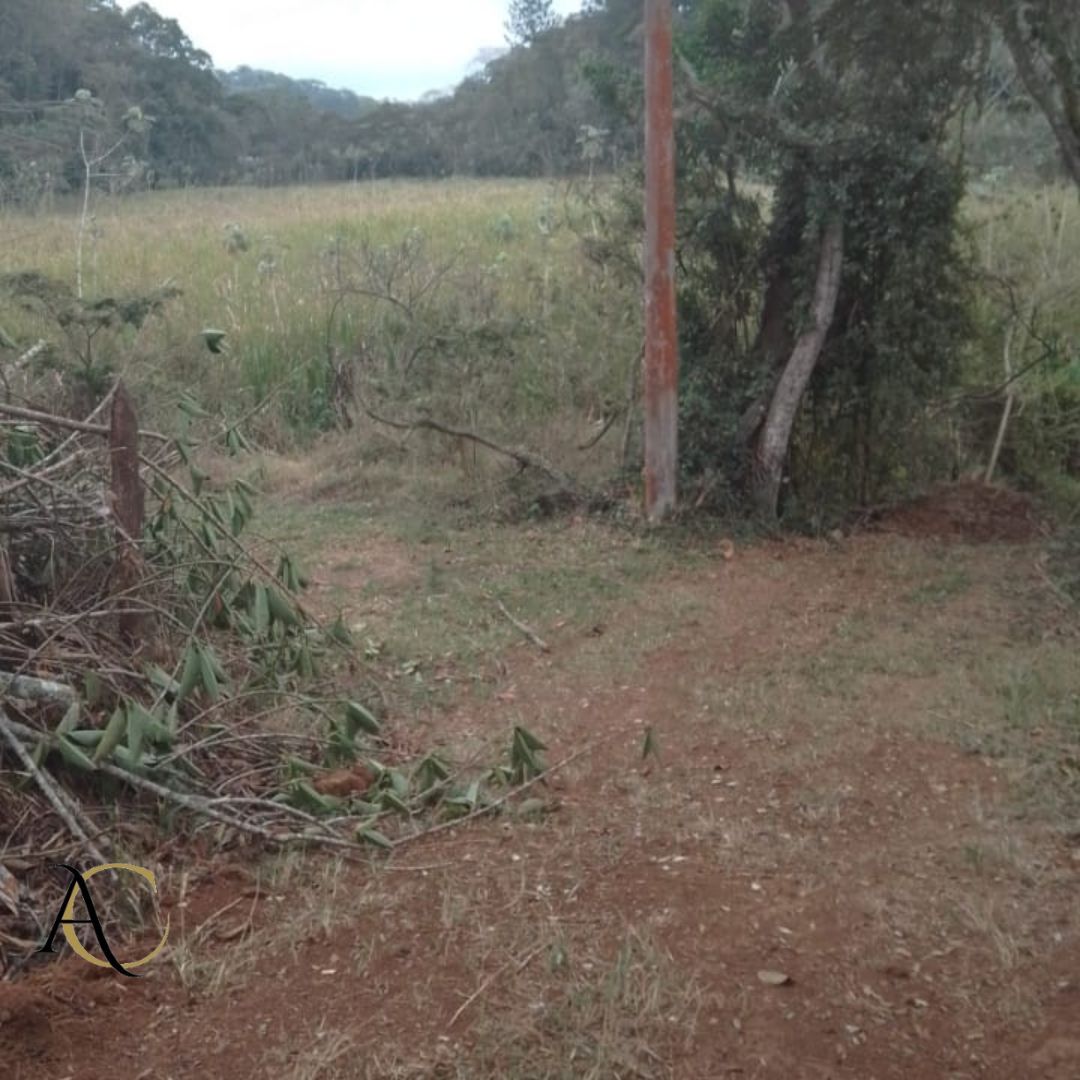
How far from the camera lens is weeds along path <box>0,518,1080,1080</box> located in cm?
307

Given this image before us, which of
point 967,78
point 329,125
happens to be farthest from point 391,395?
point 329,125

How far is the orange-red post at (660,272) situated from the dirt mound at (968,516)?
4.68 ft

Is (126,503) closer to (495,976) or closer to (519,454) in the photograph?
(495,976)

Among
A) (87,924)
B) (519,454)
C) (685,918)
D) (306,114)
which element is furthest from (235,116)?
(685,918)

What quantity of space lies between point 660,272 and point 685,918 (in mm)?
5005

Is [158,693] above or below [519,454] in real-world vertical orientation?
above

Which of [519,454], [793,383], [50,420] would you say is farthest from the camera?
[519,454]

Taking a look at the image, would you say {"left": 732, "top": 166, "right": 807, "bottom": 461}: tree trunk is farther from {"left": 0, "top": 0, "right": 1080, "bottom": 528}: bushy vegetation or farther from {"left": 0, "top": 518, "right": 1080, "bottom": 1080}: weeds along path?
{"left": 0, "top": 518, "right": 1080, "bottom": 1080}: weeds along path

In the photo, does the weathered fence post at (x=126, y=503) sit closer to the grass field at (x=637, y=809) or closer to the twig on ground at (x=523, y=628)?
the grass field at (x=637, y=809)

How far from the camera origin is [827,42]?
7223 millimetres

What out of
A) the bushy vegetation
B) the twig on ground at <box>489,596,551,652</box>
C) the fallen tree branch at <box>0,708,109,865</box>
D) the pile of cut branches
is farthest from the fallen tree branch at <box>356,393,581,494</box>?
the fallen tree branch at <box>0,708,109,865</box>

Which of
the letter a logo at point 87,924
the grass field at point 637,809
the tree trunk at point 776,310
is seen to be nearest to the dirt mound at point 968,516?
the grass field at point 637,809

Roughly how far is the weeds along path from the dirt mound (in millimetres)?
2472

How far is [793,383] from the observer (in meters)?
8.00
